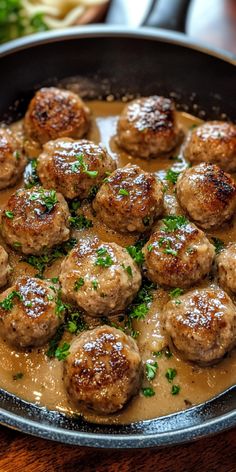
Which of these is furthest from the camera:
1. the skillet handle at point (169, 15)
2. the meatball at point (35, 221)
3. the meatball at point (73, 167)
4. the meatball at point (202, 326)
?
the skillet handle at point (169, 15)

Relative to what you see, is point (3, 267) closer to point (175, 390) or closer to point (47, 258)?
point (47, 258)

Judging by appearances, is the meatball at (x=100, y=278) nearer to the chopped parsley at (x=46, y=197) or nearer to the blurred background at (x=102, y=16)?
the chopped parsley at (x=46, y=197)

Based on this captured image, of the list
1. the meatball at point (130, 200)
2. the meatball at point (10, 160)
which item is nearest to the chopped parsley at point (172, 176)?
the meatball at point (130, 200)

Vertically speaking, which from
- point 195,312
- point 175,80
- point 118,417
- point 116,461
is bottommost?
point 116,461

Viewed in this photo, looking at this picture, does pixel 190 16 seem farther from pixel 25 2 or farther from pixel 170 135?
pixel 170 135

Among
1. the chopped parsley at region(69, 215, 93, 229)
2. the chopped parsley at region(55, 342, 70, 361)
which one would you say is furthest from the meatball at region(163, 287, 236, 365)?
the chopped parsley at region(69, 215, 93, 229)

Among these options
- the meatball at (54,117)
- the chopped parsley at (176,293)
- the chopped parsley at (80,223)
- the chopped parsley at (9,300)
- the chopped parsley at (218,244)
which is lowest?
the chopped parsley at (218,244)

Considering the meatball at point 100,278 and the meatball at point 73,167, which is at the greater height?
the meatball at point 73,167

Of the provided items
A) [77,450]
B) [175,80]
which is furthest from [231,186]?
[77,450]
